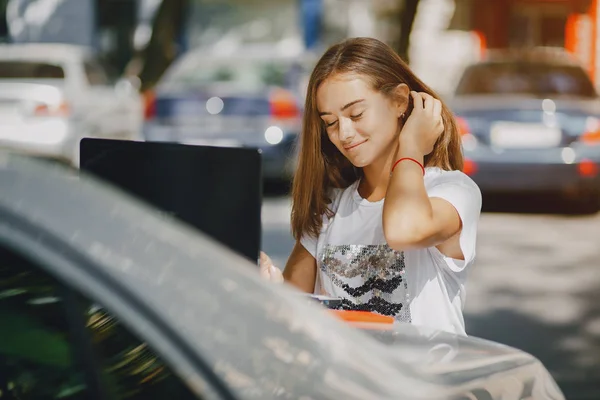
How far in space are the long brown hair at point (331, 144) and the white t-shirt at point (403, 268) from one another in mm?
90

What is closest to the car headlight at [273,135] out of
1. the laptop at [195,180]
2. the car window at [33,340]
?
the laptop at [195,180]

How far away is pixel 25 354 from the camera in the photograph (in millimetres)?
1769

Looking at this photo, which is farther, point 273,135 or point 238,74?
point 238,74

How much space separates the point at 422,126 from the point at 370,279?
38 centimetres

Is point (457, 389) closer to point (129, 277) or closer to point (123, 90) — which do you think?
point (129, 277)

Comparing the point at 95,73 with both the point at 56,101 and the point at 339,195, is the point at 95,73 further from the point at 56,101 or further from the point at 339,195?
the point at 339,195

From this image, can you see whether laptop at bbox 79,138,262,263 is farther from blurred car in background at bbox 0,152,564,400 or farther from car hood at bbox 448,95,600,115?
car hood at bbox 448,95,600,115

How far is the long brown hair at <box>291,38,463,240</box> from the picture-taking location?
8.97 feet

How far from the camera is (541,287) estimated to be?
25.7 ft

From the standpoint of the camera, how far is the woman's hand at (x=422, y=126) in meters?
2.65

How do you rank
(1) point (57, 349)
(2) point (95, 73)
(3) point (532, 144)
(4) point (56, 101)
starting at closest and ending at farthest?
(1) point (57, 349) < (3) point (532, 144) < (4) point (56, 101) < (2) point (95, 73)

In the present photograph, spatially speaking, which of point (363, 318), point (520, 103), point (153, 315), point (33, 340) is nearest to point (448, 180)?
point (363, 318)

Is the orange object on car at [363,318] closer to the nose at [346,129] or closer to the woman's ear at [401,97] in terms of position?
the nose at [346,129]

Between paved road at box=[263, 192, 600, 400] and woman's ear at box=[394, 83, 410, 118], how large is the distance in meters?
2.96
